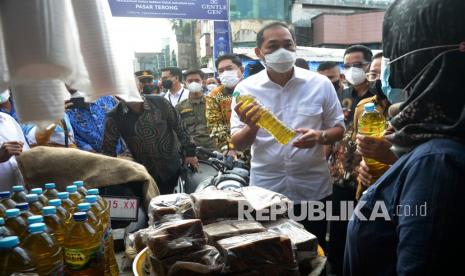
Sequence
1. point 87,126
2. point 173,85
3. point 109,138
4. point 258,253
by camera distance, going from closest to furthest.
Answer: point 258,253 → point 109,138 → point 87,126 → point 173,85

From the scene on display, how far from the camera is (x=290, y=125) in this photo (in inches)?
91.2

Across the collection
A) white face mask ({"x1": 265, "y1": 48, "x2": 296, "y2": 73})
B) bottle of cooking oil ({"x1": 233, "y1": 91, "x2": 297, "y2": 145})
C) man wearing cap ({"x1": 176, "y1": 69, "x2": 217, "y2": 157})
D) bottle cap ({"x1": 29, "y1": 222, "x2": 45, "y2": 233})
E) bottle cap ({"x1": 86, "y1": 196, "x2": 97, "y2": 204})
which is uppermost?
white face mask ({"x1": 265, "y1": 48, "x2": 296, "y2": 73})

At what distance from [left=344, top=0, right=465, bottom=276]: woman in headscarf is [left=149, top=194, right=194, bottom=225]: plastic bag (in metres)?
0.67

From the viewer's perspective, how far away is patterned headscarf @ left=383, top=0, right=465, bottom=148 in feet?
3.15

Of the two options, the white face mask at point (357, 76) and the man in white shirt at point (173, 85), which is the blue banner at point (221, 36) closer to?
the man in white shirt at point (173, 85)

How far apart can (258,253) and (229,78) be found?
407cm

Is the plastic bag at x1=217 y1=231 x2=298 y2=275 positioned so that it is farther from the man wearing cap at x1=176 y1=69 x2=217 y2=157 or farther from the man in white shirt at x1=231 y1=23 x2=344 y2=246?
the man wearing cap at x1=176 y1=69 x2=217 y2=157

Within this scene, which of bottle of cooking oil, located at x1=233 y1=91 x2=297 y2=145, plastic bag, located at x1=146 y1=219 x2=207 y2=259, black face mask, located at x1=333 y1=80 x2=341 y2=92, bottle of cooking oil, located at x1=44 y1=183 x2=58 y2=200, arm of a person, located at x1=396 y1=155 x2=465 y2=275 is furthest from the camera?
black face mask, located at x1=333 y1=80 x2=341 y2=92

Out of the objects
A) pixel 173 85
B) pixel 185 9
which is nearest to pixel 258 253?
pixel 173 85

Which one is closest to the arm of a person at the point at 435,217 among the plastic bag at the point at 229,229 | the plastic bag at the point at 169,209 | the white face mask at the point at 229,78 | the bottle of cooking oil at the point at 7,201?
the plastic bag at the point at 229,229

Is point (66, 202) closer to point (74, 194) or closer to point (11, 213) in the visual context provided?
point (74, 194)

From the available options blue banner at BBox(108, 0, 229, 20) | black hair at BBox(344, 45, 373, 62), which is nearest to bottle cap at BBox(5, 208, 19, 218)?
black hair at BBox(344, 45, 373, 62)

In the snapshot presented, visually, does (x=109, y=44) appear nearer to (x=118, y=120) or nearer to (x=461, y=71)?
(x=461, y=71)

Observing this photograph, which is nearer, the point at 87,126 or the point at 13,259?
the point at 13,259
